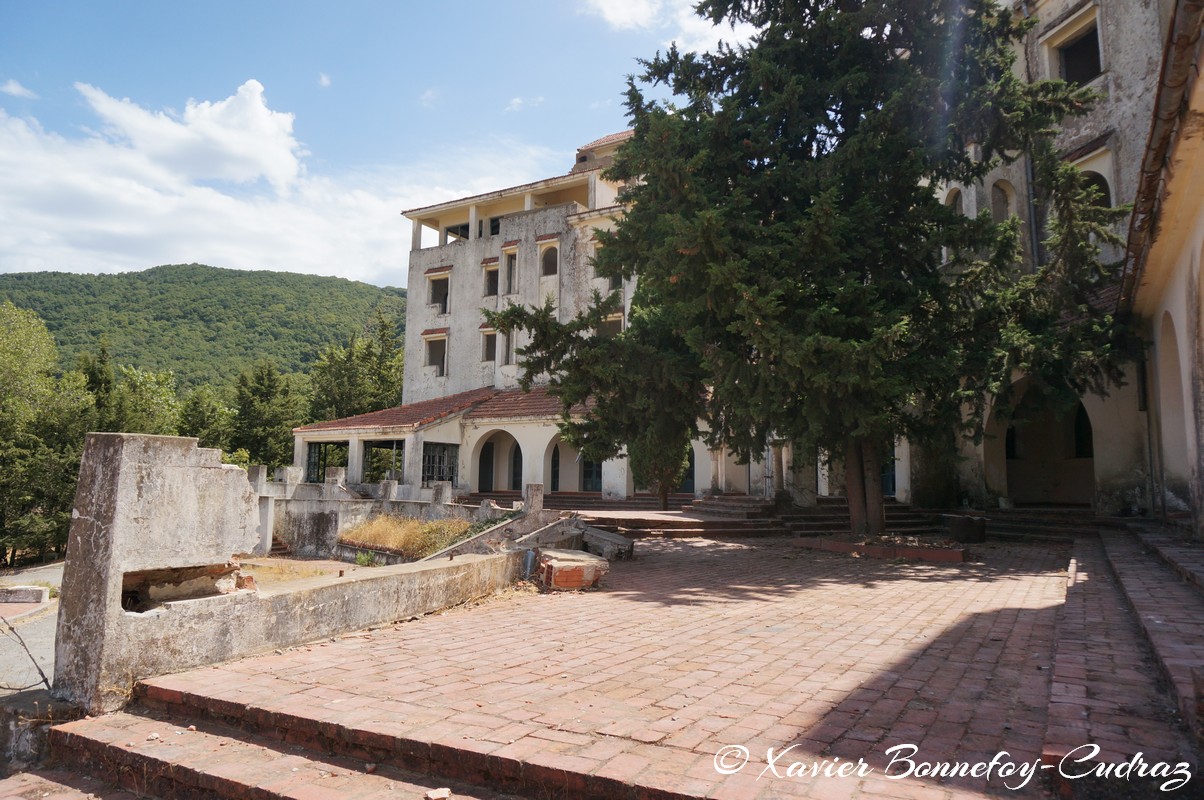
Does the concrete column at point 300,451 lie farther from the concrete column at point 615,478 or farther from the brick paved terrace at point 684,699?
the brick paved terrace at point 684,699

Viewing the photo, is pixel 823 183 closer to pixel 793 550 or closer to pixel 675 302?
pixel 675 302

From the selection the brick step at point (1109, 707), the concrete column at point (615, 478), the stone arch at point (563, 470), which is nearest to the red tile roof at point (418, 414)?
the stone arch at point (563, 470)

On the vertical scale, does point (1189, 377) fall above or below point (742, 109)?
below

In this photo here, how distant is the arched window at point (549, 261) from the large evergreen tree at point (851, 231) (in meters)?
17.7

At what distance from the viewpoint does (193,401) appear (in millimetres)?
37656

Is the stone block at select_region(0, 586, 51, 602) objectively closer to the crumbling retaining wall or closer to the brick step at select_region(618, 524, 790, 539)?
the crumbling retaining wall

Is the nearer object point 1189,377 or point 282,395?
point 1189,377

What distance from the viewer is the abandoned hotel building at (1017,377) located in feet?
28.2

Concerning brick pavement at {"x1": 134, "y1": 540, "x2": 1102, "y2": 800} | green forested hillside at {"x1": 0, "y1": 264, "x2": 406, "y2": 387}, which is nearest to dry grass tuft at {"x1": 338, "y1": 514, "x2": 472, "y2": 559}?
brick pavement at {"x1": 134, "y1": 540, "x2": 1102, "y2": 800}

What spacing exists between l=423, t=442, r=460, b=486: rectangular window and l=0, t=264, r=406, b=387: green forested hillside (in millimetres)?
30216

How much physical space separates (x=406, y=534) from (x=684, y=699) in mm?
14354

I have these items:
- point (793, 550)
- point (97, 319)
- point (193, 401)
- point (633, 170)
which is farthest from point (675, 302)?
point (97, 319)

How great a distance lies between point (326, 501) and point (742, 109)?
576 inches

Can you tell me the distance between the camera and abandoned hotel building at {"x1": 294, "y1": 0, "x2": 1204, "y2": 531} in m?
8.60
